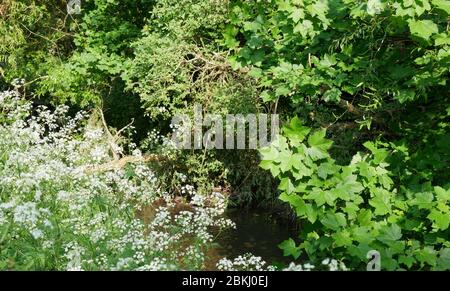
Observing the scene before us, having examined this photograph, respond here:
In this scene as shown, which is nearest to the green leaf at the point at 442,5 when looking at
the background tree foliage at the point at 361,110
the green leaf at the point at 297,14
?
the background tree foliage at the point at 361,110

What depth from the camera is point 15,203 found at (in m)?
4.88

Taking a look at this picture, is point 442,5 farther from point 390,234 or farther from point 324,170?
point 390,234

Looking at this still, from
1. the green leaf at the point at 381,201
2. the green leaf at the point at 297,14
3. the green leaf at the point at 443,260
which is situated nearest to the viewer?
the green leaf at the point at 443,260

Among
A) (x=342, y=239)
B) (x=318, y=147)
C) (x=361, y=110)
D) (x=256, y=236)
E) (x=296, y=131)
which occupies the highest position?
(x=361, y=110)

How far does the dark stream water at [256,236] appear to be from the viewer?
887cm

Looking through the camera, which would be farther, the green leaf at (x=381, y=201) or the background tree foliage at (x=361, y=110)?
the green leaf at (x=381, y=201)

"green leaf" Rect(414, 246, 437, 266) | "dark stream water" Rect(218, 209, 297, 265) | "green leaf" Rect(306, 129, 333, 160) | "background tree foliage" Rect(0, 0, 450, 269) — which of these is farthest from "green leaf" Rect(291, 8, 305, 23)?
"dark stream water" Rect(218, 209, 297, 265)

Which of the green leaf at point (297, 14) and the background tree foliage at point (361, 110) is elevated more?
the green leaf at point (297, 14)

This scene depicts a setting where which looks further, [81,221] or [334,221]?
[81,221]

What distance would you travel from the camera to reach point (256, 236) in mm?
9688

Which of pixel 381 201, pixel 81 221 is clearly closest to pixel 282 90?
pixel 381 201

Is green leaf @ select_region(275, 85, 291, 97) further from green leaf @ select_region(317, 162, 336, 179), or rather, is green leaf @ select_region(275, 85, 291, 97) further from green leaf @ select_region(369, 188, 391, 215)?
green leaf @ select_region(369, 188, 391, 215)

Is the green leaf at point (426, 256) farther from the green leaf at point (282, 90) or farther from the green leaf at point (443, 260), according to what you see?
the green leaf at point (282, 90)
